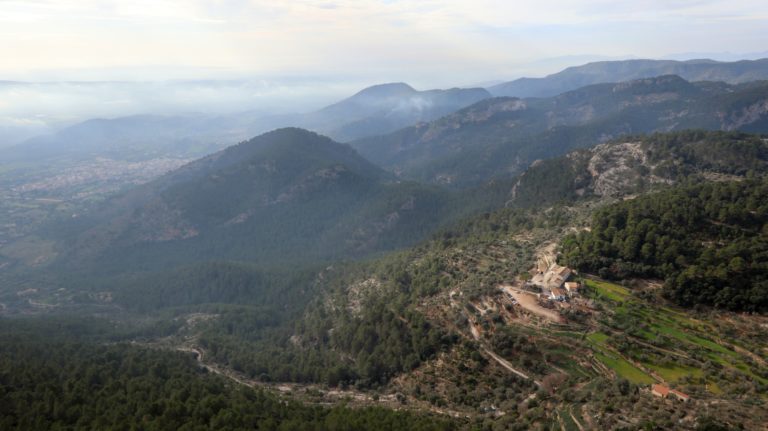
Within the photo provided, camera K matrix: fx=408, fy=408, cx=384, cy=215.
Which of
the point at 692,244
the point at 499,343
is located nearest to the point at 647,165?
the point at 692,244

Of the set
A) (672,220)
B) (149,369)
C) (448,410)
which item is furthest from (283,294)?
(672,220)

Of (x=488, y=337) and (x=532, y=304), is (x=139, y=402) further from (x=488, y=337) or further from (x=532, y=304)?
(x=532, y=304)

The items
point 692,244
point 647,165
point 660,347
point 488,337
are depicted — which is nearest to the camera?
point 660,347

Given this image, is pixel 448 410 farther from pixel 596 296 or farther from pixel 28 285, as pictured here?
pixel 28 285

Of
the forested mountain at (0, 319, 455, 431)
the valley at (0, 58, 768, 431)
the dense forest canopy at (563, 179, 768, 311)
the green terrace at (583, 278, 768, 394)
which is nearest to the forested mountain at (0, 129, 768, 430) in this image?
the green terrace at (583, 278, 768, 394)

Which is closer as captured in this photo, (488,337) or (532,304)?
(488,337)

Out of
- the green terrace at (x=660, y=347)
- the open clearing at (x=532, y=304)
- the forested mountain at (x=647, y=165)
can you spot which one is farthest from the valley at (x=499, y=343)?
the forested mountain at (x=647, y=165)

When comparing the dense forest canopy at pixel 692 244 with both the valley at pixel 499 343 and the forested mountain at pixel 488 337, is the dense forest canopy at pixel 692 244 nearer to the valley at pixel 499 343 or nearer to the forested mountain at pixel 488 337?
the valley at pixel 499 343

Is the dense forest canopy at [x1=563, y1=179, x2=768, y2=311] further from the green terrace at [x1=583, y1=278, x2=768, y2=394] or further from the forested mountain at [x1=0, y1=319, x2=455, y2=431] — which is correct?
the forested mountain at [x1=0, y1=319, x2=455, y2=431]

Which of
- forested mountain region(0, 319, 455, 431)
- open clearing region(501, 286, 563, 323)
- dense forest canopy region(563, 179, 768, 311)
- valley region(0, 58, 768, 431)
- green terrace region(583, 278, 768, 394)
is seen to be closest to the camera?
green terrace region(583, 278, 768, 394)

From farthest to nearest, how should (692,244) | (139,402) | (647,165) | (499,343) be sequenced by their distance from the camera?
(647,165) < (692,244) < (499,343) < (139,402)

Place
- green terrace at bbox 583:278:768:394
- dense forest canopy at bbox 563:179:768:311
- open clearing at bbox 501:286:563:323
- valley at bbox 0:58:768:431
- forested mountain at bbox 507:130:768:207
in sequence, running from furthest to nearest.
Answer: forested mountain at bbox 507:130:768:207 < open clearing at bbox 501:286:563:323 < dense forest canopy at bbox 563:179:768:311 < valley at bbox 0:58:768:431 < green terrace at bbox 583:278:768:394
